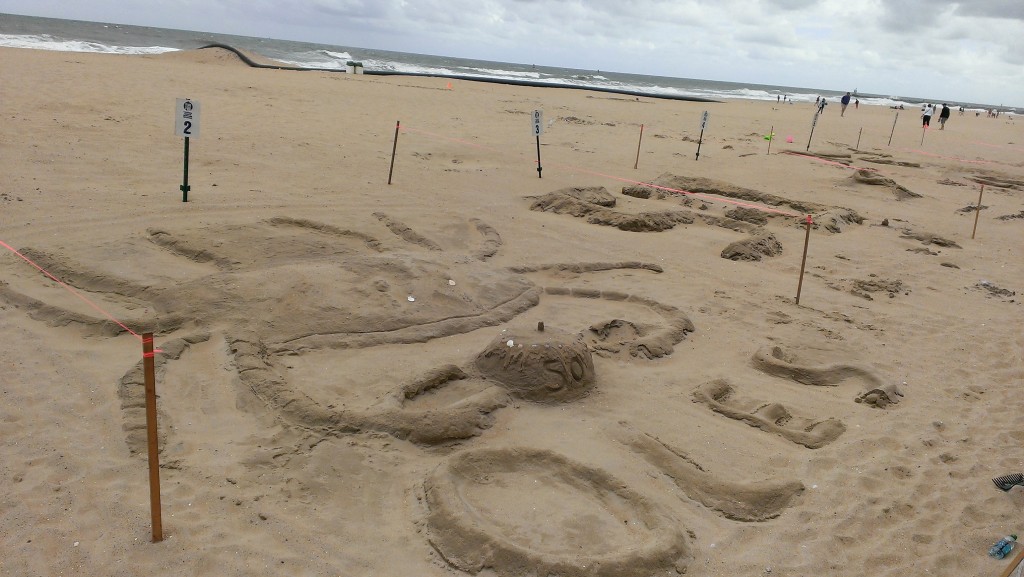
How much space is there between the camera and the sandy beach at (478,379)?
126 inches

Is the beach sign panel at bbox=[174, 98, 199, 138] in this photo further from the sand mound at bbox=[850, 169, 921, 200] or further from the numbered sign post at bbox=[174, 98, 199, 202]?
the sand mound at bbox=[850, 169, 921, 200]

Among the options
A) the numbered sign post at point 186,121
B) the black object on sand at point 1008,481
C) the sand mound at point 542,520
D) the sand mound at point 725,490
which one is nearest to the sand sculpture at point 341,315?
the sand mound at point 542,520

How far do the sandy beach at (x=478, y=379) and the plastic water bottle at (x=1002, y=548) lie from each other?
0.20 feet

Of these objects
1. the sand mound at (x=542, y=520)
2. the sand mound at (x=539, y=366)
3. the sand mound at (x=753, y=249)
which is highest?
the sand mound at (x=753, y=249)

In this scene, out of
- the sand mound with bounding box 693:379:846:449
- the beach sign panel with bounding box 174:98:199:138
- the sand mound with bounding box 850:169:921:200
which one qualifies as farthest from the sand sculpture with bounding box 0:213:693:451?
the sand mound with bounding box 850:169:921:200

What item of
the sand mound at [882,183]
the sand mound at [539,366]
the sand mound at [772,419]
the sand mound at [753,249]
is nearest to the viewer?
the sand mound at [772,419]

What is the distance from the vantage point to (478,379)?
456 cm

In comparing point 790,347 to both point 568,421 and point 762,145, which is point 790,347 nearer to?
point 568,421

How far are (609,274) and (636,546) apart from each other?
4.28m

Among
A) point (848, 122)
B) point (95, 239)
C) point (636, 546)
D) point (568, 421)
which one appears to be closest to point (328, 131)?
point (95, 239)

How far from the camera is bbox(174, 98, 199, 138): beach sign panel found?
24.8 ft

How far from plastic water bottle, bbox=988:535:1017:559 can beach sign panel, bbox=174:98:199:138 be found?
25.9 feet

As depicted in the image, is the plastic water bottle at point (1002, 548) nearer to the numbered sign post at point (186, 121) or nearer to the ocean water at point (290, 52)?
the numbered sign post at point (186, 121)

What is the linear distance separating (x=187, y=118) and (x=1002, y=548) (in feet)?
26.4
